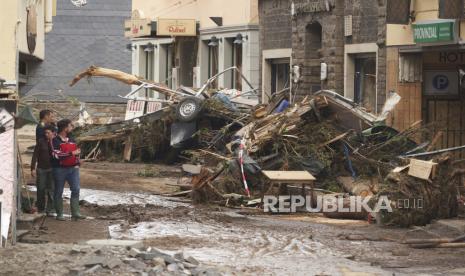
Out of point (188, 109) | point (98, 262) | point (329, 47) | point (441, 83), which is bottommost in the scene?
point (98, 262)

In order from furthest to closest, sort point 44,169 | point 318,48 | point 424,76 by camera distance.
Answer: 1. point 318,48
2. point 424,76
3. point 44,169

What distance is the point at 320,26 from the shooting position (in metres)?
32.5

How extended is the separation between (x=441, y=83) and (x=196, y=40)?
17.6m

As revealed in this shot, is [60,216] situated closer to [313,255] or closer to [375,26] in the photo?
[313,255]

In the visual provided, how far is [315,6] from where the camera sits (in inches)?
1256

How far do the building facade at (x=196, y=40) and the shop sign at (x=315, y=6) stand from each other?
199 inches

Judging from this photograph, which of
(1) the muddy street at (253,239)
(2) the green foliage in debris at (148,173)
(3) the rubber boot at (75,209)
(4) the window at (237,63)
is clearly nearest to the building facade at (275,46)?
(4) the window at (237,63)

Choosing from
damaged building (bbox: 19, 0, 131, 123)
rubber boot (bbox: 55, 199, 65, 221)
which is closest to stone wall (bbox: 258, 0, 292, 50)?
damaged building (bbox: 19, 0, 131, 123)

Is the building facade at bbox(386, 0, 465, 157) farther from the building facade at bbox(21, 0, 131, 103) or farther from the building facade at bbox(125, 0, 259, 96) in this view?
the building facade at bbox(21, 0, 131, 103)

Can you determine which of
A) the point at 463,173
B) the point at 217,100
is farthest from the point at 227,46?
the point at 463,173

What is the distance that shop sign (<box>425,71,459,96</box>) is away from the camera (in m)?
26.3

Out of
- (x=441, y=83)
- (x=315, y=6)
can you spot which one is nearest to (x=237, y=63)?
(x=315, y=6)

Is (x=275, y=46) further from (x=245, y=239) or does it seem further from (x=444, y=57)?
(x=245, y=239)

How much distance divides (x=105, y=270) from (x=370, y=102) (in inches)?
708
